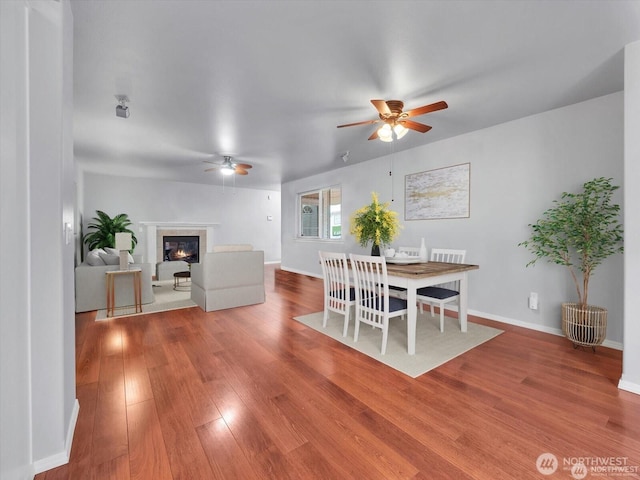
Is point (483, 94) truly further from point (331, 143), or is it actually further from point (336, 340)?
point (336, 340)

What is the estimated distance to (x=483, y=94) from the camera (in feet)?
8.98

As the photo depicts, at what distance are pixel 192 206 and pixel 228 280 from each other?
476 cm

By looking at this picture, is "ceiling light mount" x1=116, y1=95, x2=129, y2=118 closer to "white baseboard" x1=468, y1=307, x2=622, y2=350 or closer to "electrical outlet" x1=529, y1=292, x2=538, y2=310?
"white baseboard" x1=468, y1=307, x2=622, y2=350

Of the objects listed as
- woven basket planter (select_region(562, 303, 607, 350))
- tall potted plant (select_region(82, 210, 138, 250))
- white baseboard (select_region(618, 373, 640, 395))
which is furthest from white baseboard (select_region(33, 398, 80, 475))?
tall potted plant (select_region(82, 210, 138, 250))

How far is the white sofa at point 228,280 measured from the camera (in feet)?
12.7

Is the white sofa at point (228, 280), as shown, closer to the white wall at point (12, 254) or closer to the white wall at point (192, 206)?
the white wall at point (12, 254)

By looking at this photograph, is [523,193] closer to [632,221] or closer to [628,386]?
[632,221]

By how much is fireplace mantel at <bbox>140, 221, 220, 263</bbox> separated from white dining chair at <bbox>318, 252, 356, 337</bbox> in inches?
177

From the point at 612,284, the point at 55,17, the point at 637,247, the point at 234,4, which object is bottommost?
the point at 612,284

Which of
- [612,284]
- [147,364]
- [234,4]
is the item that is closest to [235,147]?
[234,4]

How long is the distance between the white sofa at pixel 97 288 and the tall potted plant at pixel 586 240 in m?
5.18

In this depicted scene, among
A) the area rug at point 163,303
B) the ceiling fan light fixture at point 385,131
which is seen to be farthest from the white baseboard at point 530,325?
the area rug at point 163,303

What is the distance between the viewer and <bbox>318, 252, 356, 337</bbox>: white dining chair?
2871 mm

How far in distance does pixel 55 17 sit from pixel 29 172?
2.50 ft
